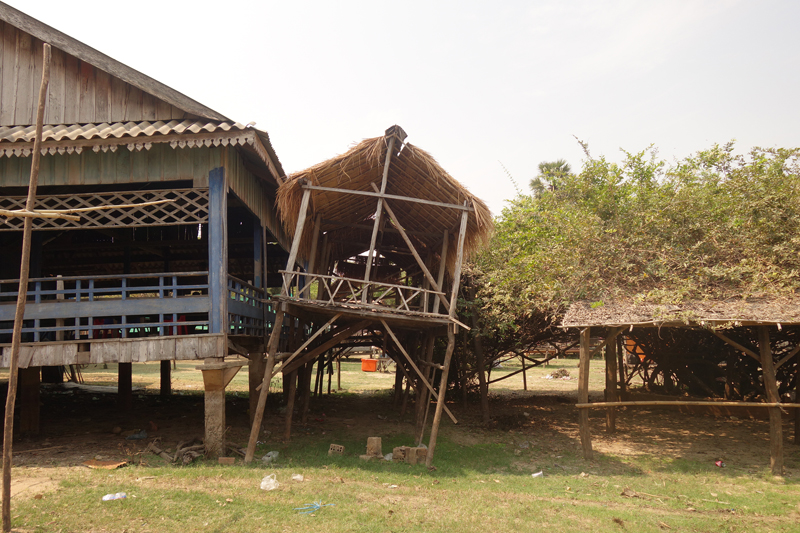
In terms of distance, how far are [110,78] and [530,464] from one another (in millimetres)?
10615

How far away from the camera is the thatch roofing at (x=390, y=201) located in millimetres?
10242

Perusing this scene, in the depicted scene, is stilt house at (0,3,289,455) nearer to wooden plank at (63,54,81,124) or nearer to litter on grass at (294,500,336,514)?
wooden plank at (63,54,81,124)

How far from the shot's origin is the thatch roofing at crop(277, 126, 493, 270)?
1024 cm

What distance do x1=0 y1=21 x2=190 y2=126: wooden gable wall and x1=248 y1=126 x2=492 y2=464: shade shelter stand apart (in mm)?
2879

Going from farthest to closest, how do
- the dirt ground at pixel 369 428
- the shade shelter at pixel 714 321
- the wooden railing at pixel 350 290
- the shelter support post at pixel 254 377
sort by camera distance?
the shelter support post at pixel 254 377, the dirt ground at pixel 369 428, the wooden railing at pixel 350 290, the shade shelter at pixel 714 321

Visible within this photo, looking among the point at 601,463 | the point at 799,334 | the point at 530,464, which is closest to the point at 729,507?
the point at 601,463

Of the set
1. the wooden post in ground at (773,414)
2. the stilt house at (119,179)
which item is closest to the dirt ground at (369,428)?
the wooden post in ground at (773,414)

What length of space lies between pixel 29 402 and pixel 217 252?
5396mm

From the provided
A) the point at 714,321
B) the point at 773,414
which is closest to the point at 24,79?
the point at 714,321

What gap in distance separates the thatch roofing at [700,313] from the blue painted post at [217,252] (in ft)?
19.7

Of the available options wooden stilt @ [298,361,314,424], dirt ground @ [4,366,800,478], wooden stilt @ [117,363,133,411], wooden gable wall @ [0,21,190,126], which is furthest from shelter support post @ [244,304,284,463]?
wooden stilt @ [117,363,133,411]

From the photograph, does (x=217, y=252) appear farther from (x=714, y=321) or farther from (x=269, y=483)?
(x=714, y=321)

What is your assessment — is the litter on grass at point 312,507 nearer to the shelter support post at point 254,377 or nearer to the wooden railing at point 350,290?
the wooden railing at point 350,290

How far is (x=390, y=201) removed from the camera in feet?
39.2
